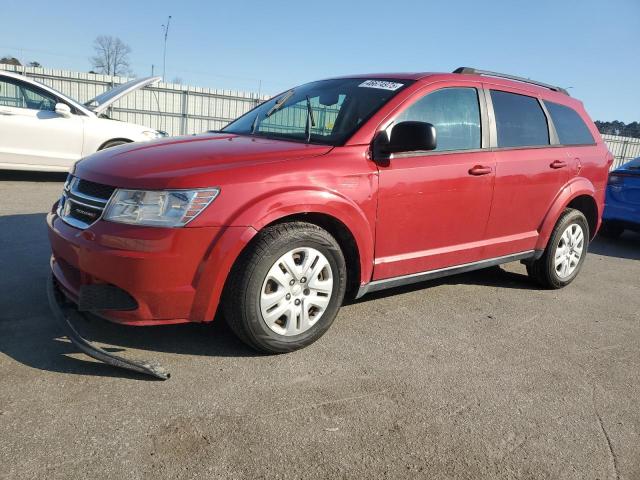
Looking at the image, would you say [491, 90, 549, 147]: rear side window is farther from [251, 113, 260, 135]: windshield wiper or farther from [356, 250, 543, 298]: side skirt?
[251, 113, 260, 135]: windshield wiper

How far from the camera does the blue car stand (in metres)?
7.19

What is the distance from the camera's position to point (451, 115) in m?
3.85

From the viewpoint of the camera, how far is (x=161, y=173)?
2775 millimetres

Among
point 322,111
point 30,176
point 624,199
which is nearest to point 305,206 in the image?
point 322,111

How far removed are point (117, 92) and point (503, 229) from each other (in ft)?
22.3

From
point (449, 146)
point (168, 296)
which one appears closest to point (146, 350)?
point (168, 296)

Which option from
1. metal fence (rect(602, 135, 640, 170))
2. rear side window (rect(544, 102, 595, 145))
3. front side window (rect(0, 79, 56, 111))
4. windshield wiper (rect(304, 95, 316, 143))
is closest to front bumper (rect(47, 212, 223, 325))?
windshield wiper (rect(304, 95, 316, 143))

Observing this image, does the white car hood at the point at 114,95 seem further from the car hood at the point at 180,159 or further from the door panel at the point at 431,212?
the door panel at the point at 431,212

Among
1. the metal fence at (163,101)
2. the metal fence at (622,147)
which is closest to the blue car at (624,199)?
the metal fence at (163,101)

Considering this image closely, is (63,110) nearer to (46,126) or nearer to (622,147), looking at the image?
(46,126)

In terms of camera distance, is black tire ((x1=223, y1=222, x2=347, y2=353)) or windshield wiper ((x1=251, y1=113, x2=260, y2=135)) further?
windshield wiper ((x1=251, y1=113, x2=260, y2=135))

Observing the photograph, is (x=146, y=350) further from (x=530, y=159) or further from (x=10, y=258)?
(x=530, y=159)

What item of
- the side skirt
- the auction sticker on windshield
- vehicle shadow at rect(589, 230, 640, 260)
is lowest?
vehicle shadow at rect(589, 230, 640, 260)

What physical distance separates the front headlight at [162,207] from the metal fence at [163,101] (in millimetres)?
13841
